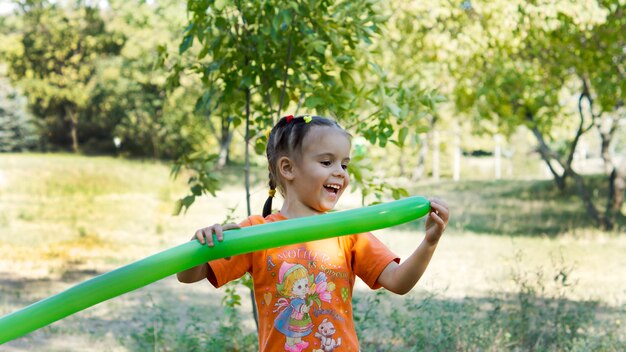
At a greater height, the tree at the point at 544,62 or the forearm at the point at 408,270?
the tree at the point at 544,62

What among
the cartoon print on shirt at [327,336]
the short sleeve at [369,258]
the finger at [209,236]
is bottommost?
the cartoon print on shirt at [327,336]

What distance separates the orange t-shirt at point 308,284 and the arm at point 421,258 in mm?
50

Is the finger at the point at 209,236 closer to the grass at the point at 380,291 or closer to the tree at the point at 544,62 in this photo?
the grass at the point at 380,291

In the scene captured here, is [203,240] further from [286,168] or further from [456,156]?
[456,156]

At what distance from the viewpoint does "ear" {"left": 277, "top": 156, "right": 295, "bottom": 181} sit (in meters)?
2.22

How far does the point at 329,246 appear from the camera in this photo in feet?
7.16

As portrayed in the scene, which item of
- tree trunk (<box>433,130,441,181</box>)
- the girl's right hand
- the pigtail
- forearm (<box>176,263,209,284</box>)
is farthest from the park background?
the girl's right hand

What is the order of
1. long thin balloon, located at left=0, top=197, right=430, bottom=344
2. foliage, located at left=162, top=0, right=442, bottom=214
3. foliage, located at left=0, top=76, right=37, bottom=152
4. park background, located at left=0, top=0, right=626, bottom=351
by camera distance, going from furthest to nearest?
foliage, located at left=0, top=76, right=37, bottom=152
park background, located at left=0, top=0, right=626, bottom=351
foliage, located at left=162, top=0, right=442, bottom=214
long thin balloon, located at left=0, top=197, right=430, bottom=344

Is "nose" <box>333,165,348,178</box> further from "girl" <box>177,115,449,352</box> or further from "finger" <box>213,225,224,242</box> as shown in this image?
"finger" <box>213,225,224,242</box>

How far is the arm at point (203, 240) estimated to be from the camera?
1993 mm

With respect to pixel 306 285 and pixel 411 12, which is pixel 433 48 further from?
pixel 306 285

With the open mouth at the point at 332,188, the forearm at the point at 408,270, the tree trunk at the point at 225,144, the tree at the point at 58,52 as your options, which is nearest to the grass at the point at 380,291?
the tree trunk at the point at 225,144

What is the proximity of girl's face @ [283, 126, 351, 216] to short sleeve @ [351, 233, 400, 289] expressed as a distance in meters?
0.14

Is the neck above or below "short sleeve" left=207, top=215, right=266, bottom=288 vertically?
above
